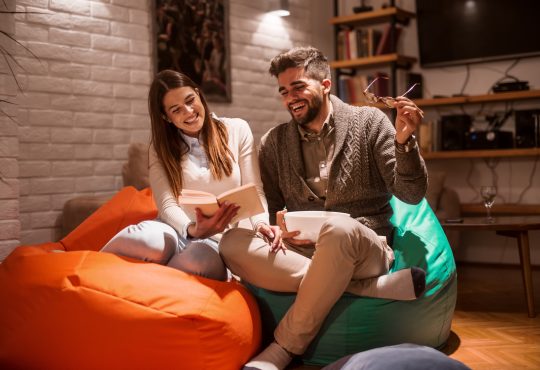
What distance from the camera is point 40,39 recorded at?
3.56 m

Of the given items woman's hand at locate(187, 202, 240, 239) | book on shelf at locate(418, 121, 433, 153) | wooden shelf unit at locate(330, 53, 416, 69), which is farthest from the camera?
wooden shelf unit at locate(330, 53, 416, 69)

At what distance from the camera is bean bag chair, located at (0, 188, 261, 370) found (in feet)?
6.49

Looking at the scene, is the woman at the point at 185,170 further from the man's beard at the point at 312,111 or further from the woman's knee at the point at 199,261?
the man's beard at the point at 312,111

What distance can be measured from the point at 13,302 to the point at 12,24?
5.10 feet

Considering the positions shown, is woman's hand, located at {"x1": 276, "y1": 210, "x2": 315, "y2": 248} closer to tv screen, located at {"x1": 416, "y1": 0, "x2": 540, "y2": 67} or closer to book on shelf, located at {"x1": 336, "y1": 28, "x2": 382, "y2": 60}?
tv screen, located at {"x1": 416, "y1": 0, "x2": 540, "y2": 67}

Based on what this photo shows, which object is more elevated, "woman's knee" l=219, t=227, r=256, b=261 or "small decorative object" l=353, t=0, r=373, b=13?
"small decorative object" l=353, t=0, r=373, b=13

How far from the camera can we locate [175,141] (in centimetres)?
254

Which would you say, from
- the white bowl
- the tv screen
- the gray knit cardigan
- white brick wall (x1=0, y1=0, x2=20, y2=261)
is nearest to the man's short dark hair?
the gray knit cardigan

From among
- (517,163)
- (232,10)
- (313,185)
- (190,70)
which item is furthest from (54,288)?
(517,163)

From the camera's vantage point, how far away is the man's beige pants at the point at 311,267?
80.7 inches

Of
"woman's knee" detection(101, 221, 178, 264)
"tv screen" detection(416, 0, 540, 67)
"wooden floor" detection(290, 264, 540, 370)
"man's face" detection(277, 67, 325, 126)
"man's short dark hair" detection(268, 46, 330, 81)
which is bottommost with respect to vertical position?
"wooden floor" detection(290, 264, 540, 370)

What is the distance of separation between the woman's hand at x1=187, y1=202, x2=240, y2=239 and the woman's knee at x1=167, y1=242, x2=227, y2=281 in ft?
0.15

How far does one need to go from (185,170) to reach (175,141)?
0.43 ft

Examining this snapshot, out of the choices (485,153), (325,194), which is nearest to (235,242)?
(325,194)
